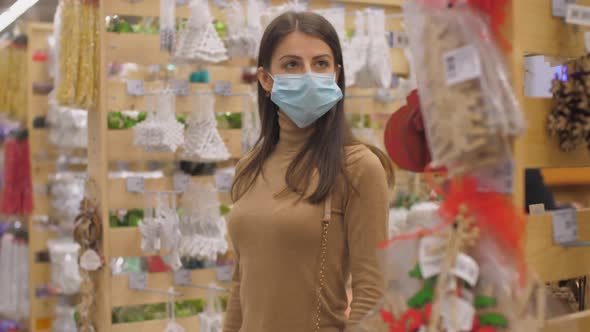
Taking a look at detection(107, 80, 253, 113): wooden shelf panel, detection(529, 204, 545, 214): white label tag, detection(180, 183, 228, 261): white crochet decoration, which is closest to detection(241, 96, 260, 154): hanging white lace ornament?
detection(107, 80, 253, 113): wooden shelf panel

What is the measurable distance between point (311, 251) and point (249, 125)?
2.50 m

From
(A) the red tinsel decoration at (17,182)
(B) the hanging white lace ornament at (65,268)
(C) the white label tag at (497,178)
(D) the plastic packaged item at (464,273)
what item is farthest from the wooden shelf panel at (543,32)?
(A) the red tinsel decoration at (17,182)

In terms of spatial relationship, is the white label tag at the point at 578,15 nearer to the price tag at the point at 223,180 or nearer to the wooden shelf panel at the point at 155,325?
the price tag at the point at 223,180

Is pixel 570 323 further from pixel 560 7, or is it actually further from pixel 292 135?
pixel 292 135

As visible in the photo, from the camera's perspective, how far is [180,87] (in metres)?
4.77

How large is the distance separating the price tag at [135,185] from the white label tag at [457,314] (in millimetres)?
3362

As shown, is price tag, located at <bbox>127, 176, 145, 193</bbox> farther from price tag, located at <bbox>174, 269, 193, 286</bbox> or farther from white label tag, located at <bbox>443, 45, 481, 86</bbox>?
white label tag, located at <bbox>443, 45, 481, 86</bbox>

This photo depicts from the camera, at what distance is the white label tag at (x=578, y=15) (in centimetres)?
177

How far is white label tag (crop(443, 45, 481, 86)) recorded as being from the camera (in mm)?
1438

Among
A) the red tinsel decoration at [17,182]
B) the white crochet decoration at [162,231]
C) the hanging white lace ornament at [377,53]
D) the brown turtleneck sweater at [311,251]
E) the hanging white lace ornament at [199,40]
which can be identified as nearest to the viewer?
the brown turtleneck sweater at [311,251]

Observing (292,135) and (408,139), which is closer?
(408,139)

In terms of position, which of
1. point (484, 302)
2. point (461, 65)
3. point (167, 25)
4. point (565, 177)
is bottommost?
point (484, 302)

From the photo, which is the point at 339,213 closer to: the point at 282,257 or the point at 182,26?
the point at 282,257

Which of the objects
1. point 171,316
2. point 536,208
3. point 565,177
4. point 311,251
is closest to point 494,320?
point 311,251
